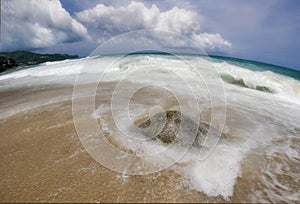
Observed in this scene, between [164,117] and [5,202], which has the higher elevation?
[164,117]

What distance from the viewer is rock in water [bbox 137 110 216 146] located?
441 cm

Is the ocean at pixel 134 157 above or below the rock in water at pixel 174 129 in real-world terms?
below

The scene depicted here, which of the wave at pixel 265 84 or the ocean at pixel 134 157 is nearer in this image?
the ocean at pixel 134 157

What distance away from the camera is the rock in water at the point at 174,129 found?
14.5 ft

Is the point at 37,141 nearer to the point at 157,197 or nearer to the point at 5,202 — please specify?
the point at 5,202

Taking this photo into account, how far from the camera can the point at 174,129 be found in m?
4.53

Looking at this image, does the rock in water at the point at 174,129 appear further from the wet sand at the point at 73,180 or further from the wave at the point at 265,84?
the wave at the point at 265,84

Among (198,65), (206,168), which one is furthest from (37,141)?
(198,65)

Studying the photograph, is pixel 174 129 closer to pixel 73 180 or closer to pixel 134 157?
pixel 134 157

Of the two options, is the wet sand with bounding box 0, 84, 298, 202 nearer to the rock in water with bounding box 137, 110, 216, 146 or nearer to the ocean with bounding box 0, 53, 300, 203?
the ocean with bounding box 0, 53, 300, 203

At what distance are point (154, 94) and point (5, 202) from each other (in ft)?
23.3

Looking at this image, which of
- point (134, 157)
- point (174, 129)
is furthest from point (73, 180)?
point (174, 129)

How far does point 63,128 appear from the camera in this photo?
5.29m

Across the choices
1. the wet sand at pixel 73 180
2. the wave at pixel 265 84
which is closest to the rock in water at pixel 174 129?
the wet sand at pixel 73 180
